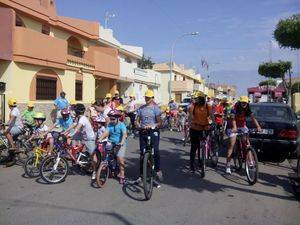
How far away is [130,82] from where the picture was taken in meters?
35.2

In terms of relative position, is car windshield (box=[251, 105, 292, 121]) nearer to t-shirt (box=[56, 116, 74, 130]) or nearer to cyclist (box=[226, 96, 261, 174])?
cyclist (box=[226, 96, 261, 174])

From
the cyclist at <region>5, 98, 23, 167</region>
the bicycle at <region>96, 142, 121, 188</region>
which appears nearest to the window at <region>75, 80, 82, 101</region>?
the cyclist at <region>5, 98, 23, 167</region>

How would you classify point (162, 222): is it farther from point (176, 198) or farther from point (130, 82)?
point (130, 82)

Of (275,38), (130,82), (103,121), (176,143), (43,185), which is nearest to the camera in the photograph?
(43,185)

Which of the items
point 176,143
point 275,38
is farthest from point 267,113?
point 176,143

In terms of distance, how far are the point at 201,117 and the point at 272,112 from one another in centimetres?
405

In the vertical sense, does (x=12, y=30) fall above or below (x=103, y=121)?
above

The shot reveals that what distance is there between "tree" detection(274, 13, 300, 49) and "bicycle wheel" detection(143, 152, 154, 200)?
7596mm

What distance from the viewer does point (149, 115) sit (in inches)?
342

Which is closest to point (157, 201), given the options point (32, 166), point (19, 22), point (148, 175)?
point (148, 175)

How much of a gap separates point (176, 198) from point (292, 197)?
2110 mm

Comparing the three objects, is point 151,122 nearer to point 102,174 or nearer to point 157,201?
point 102,174

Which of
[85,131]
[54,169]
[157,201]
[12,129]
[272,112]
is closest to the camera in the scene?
[157,201]

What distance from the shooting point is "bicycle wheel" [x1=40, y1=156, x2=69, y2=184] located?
28.5ft
